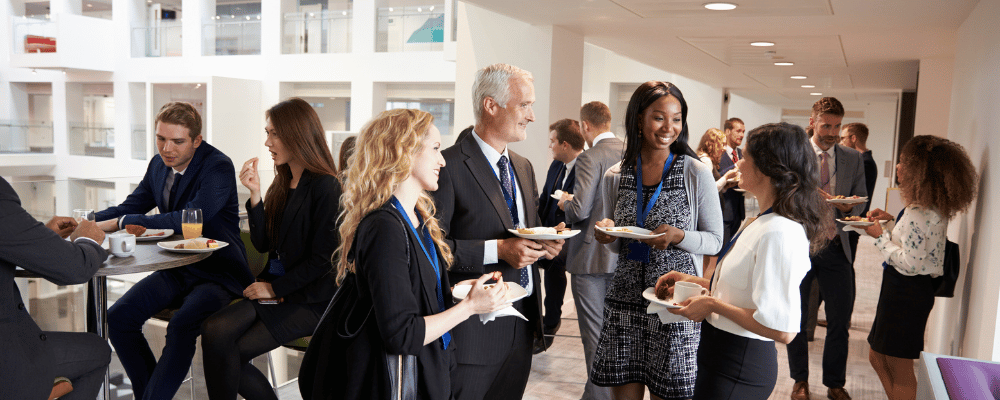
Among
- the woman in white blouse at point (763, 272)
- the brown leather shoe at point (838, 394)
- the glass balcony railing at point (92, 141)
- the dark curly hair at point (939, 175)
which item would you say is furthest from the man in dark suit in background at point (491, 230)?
the glass balcony railing at point (92, 141)

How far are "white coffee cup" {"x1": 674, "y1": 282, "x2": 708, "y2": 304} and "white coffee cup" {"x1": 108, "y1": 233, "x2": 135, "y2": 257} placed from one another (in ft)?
6.28

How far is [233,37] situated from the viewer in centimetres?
1908

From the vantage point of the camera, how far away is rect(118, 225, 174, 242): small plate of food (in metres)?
2.83

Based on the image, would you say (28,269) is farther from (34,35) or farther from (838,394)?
(34,35)

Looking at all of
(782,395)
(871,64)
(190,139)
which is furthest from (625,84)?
(190,139)

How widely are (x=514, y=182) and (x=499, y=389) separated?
2.22 feet

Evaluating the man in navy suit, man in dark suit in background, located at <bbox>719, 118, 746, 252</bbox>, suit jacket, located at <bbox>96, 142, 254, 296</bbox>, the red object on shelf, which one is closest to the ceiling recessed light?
the man in navy suit

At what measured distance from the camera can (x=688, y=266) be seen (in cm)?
247

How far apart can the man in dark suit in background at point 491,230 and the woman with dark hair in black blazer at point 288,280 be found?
0.71 metres

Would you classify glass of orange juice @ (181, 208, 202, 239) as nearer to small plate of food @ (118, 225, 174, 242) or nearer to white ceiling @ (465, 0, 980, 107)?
small plate of food @ (118, 225, 174, 242)

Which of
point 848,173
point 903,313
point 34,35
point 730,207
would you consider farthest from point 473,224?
point 34,35

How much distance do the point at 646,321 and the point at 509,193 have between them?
712mm

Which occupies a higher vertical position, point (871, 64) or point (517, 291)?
point (871, 64)

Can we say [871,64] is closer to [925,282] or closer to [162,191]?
[925,282]
